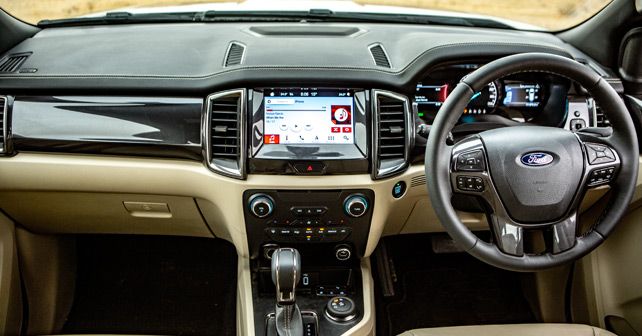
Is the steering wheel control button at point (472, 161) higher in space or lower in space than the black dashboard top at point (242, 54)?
lower

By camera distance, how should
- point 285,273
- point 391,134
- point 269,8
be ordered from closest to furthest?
point 285,273 → point 391,134 → point 269,8

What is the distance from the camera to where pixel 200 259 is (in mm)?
2797

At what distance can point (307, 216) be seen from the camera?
192cm

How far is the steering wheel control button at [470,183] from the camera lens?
1.56 metres

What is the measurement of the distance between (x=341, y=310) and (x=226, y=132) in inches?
26.3

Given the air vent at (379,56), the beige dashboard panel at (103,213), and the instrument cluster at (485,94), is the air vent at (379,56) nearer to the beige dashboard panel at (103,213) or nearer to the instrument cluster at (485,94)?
the instrument cluster at (485,94)

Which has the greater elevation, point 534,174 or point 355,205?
point 534,174

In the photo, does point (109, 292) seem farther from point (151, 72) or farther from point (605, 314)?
point (605, 314)

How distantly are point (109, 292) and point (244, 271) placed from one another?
887 millimetres

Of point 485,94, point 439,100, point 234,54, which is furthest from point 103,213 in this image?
point 485,94

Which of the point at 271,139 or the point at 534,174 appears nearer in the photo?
the point at 534,174

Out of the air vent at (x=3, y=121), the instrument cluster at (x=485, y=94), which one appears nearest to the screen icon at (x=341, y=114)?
the instrument cluster at (x=485, y=94)

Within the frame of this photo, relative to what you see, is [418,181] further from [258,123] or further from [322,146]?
[258,123]

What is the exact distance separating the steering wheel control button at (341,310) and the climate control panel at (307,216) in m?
0.19
